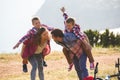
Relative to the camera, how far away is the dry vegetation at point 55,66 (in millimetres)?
14596

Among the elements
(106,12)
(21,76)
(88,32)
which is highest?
(106,12)

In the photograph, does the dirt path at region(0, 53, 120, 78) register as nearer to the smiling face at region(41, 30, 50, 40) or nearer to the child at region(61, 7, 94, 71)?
the smiling face at region(41, 30, 50, 40)

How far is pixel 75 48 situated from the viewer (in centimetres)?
995

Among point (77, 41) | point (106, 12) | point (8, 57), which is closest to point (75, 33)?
point (77, 41)

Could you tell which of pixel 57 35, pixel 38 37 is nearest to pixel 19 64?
pixel 38 37

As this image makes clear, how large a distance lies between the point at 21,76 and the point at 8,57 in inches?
251

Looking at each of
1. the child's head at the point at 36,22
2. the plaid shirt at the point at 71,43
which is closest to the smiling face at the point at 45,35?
the child's head at the point at 36,22

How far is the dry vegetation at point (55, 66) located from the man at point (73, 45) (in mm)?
3073

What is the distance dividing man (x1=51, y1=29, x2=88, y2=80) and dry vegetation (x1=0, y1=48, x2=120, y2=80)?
Result: 3.07m

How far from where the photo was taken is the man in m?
9.77

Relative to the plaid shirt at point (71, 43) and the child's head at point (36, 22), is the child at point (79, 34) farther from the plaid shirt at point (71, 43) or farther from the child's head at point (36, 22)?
the child's head at point (36, 22)

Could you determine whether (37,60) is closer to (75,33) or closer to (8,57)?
(75,33)

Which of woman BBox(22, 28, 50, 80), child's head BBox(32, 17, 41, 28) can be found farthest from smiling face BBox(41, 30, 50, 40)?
child's head BBox(32, 17, 41, 28)

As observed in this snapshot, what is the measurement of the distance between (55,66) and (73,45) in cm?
796
